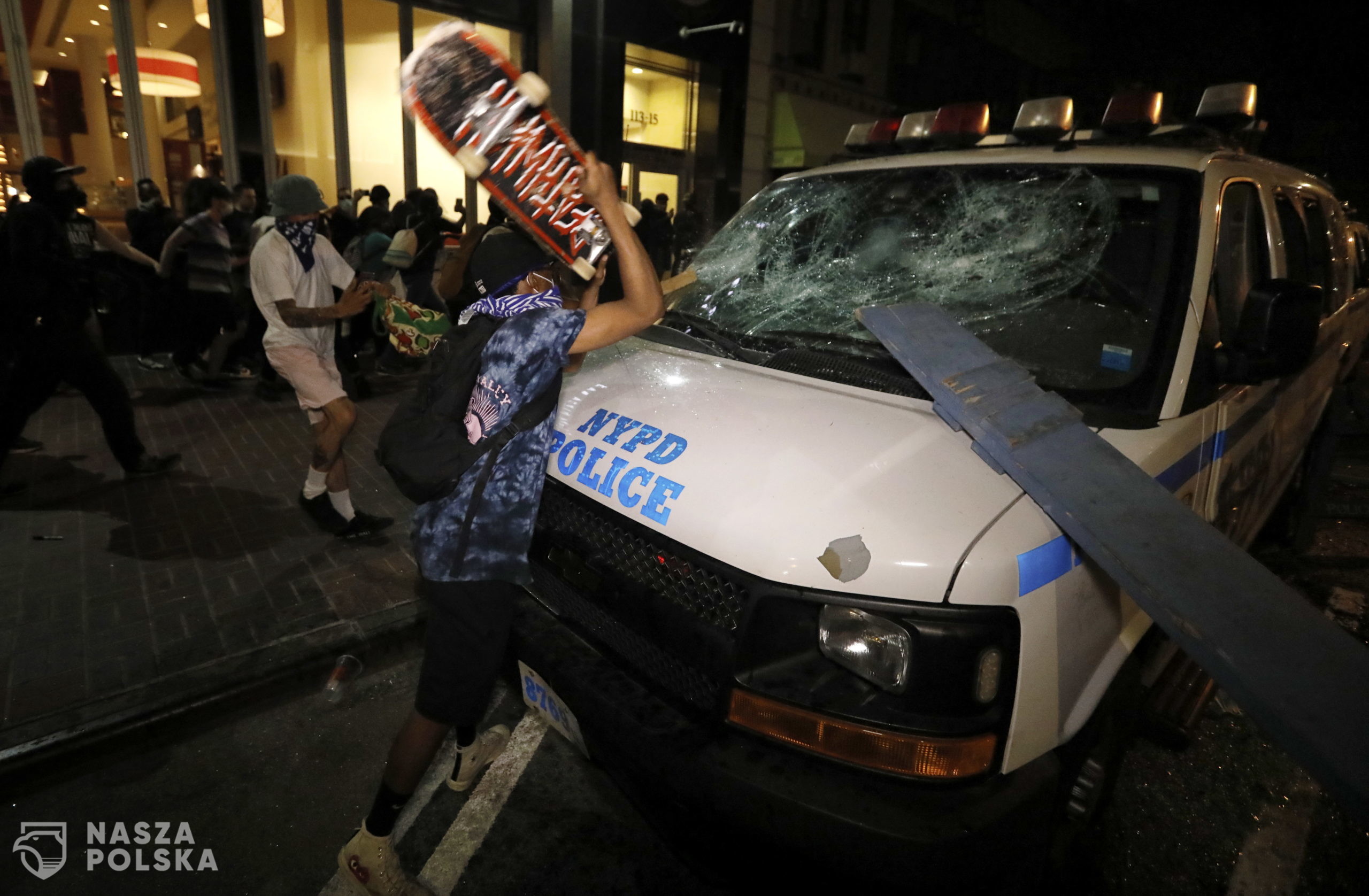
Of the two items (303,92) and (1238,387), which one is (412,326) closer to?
(1238,387)

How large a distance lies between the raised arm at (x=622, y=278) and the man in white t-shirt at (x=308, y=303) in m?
2.60

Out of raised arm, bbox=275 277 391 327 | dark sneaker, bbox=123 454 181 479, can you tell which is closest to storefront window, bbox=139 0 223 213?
dark sneaker, bbox=123 454 181 479

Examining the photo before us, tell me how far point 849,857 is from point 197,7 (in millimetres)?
11790

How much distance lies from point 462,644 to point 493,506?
39 cm

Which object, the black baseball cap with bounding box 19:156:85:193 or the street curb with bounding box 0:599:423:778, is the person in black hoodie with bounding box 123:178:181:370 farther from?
the street curb with bounding box 0:599:423:778

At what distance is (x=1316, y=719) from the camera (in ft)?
5.02

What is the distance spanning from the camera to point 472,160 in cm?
187

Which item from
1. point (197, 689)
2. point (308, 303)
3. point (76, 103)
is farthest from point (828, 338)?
point (76, 103)

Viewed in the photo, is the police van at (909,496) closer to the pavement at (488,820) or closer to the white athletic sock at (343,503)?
the pavement at (488,820)

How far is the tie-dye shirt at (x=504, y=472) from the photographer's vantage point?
1.92m

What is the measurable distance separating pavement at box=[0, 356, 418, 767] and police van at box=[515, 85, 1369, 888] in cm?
174

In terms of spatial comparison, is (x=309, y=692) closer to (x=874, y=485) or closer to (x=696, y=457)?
(x=696, y=457)

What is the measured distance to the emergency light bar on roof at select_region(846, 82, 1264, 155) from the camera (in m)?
2.95

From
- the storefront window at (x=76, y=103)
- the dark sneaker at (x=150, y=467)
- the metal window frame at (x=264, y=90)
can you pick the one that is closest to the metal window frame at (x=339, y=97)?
the metal window frame at (x=264, y=90)
